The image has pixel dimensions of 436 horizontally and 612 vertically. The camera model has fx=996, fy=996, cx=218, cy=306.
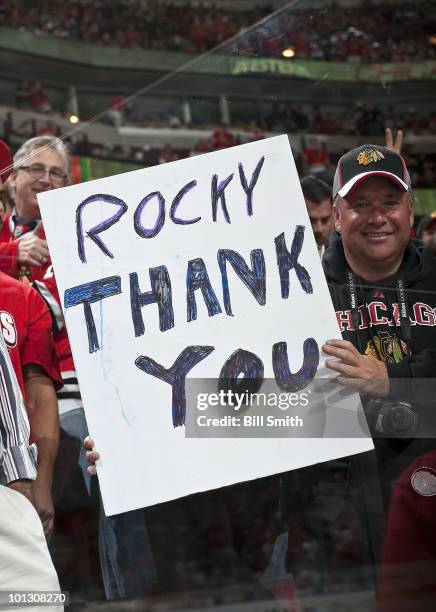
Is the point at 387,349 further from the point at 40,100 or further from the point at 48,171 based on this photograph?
the point at 40,100

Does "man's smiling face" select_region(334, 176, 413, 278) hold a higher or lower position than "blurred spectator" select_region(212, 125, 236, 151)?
lower

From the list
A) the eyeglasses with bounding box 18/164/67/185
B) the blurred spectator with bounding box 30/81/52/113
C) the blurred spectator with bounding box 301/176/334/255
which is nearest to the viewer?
the blurred spectator with bounding box 301/176/334/255

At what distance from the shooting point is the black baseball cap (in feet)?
4.42

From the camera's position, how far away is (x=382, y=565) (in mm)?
1196

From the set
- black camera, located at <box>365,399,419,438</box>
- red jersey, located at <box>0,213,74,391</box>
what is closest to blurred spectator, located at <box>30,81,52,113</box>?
red jersey, located at <box>0,213,74,391</box>

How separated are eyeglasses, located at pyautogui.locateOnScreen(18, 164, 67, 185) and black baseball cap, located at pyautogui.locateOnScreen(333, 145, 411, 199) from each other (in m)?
0.40

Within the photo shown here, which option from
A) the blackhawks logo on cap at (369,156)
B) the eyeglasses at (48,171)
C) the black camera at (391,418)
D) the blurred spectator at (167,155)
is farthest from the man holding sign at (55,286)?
the blackhawks logo on cap at (369,156)

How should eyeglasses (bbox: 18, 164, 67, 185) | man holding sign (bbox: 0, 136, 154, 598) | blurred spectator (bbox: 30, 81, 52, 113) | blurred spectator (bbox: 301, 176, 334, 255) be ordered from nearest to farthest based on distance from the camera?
man holding sign (bbox: 0, 136, 154, 598) < blurred spectator (bbox: 301, 176, 334, 255) < eyeglasses (bbox: 18, 164, 67, 185) < blurred spectator (bbox: 30, 81, 52, 113)

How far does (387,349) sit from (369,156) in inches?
11.4

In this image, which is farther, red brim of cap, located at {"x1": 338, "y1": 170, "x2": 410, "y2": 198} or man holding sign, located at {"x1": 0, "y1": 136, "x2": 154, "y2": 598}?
red brim of cap, located at {"x1": 338, "y1": 170, "x2": 410, "y2": 198}

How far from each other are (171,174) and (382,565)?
0.57 meters

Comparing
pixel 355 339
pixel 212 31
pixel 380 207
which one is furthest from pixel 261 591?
pixel 212 31

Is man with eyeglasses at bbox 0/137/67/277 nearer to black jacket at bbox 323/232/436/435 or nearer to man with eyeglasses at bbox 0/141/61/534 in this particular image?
man with eyeglasses at bbox 0/141/61/534

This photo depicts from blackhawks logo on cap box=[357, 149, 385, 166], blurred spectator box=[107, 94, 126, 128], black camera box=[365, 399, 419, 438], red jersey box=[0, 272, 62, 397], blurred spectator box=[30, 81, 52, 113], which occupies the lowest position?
black camera box=[365, 399, 419, 438]
